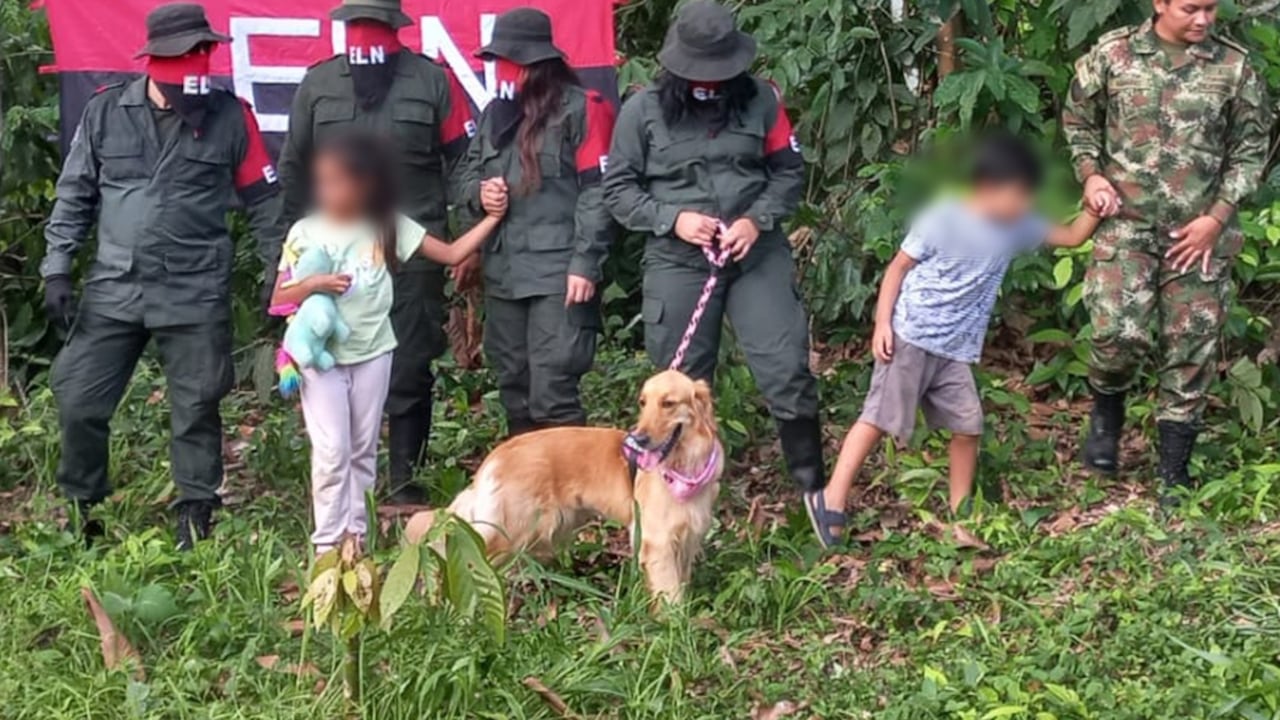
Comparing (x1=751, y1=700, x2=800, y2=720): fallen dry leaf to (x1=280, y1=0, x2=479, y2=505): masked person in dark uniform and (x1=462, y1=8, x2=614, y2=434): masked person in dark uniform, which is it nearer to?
(x1=462, y1=8, x2=614, y2=434): masked person in dark uniform

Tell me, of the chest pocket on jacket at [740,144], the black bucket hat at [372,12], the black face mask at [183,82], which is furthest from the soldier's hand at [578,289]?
the black face mask at [183,82]

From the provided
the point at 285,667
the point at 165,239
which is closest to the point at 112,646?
the point at 285,667

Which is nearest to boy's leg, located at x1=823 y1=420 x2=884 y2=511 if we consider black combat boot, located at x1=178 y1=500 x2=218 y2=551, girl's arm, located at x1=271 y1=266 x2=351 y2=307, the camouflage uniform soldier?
the camouflage uniform soldier

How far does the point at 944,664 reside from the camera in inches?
183

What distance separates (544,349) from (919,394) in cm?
142

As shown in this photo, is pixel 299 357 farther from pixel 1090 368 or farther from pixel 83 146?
pixel 1090 368

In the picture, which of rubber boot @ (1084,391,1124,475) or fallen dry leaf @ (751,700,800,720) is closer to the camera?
fallen dry leaf @ (751,700,800,720)

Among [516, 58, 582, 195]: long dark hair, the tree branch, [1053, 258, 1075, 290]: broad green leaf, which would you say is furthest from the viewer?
the tree branch

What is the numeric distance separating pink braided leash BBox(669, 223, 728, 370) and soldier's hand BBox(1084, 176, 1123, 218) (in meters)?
1.33

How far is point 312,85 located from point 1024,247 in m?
2.71

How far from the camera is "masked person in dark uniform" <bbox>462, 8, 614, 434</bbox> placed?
588 cm

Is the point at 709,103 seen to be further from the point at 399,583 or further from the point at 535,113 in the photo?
the point at 399,583

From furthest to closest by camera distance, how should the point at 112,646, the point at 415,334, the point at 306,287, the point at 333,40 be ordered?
the point at 333,40
the point at 415,334
the point at 306,287
the point at 112,646

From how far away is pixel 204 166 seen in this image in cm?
561
